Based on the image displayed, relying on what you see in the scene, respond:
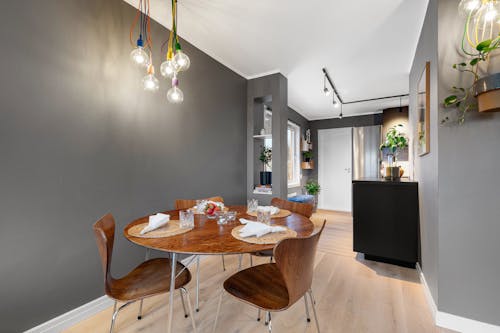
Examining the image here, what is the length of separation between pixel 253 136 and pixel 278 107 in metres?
0.58

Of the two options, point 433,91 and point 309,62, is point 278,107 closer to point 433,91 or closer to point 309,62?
point 309,62

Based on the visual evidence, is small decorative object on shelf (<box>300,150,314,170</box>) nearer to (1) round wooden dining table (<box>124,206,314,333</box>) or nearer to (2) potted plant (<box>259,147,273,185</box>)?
(2) potted plant (<box>259,147,273,185</box>)

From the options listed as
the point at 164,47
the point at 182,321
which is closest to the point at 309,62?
the point at 164,47

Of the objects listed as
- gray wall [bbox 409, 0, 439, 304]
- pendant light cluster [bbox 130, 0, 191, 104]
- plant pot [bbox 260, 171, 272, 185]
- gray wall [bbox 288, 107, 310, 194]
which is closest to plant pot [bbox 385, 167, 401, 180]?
gray wall [bbox 409, 0, 439, 304]

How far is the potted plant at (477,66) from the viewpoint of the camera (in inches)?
48.4

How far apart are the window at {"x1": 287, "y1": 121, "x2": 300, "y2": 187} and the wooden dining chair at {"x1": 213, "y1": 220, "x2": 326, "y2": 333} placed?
161 inches

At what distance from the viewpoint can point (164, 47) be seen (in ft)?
7.13

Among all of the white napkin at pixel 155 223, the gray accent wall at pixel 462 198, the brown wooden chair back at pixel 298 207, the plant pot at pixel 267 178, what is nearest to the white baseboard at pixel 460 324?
the gray accent wall at pixel 462 198

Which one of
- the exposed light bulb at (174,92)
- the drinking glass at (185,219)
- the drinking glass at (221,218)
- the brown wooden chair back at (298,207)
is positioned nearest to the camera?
the drinking glass at (185,219)

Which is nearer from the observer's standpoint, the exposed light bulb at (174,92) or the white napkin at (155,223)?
the white napkin at (155,223)

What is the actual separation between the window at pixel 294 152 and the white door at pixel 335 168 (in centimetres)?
97

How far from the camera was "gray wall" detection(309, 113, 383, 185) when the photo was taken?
Result: 17.6 ft

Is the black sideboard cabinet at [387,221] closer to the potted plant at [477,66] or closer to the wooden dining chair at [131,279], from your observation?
the potted plant at [477,66]

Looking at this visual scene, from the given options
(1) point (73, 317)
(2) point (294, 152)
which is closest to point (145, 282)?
(1) point (73, 317)
